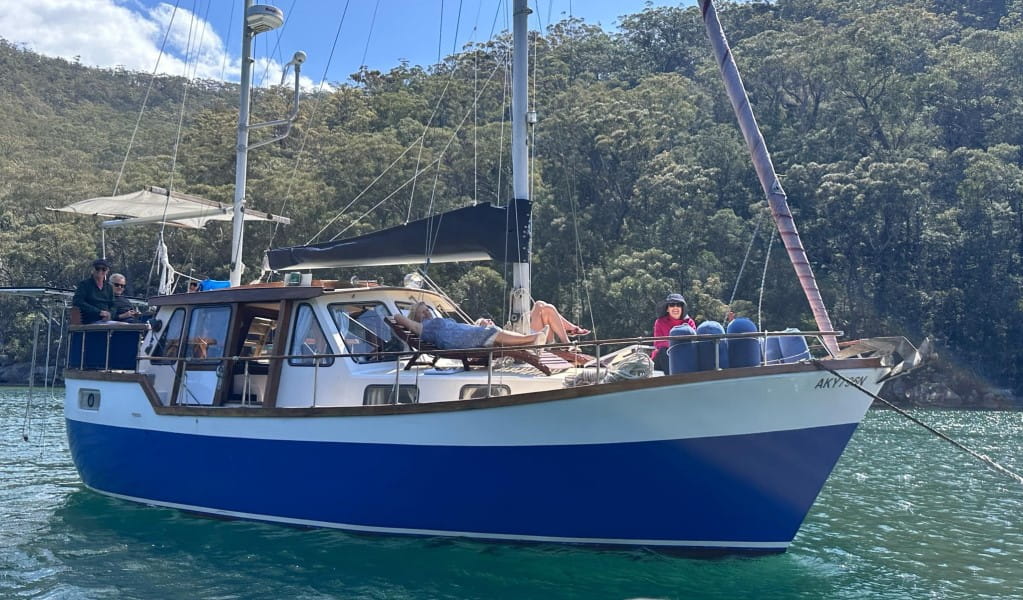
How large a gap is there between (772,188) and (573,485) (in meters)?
3.30

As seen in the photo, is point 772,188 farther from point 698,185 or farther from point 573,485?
point 698,185

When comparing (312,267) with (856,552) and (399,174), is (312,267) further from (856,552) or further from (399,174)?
(399,174)

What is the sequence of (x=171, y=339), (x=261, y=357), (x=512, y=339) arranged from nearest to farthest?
(x=512, y=339)
(x=261, y=357)
(x=171, y=339)

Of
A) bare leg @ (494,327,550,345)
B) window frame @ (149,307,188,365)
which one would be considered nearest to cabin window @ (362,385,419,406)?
bare leg @ (494,327,550,345)

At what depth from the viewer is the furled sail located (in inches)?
551

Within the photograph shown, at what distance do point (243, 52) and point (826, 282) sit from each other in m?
32.3

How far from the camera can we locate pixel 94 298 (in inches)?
450

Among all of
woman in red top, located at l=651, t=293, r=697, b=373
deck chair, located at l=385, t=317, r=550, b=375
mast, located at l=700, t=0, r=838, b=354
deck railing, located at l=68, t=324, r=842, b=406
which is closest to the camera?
deck railing, located at l=68, t=324, r=842, b=406

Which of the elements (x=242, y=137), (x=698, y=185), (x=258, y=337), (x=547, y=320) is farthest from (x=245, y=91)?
(x=698, y=185)

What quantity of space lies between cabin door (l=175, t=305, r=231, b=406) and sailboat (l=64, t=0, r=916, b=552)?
0.08 ft

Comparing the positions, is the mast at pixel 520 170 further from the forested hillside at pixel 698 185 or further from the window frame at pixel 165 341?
the forested hillside at pixel 698 185

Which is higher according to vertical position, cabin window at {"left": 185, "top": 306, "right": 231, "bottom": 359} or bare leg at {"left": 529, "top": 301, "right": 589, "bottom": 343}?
bare leg at {"left": 529, "top": 301, "right": 589, "bottom": 343}

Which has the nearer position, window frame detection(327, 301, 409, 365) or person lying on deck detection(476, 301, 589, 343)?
window frame detection(327, 301, 409, 365)

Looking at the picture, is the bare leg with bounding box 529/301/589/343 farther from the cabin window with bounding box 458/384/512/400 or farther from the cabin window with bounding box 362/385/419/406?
the cabin window with bounding box 362/385/419/406
